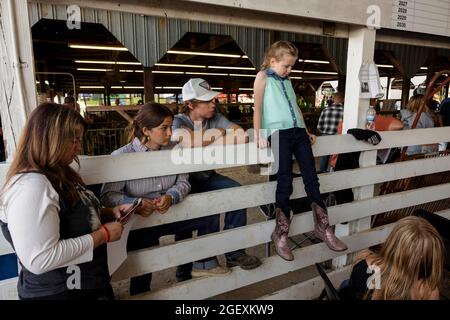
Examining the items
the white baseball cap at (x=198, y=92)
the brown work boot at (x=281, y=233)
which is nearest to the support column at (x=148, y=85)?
the white baseball cap at (x=198, y=92)

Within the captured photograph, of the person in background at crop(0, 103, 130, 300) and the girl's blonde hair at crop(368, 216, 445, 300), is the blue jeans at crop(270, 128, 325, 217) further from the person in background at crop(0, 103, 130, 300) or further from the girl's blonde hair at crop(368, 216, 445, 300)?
the person in background at crop(0, 103, 130, 300)

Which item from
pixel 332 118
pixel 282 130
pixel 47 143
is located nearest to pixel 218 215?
pixel 282 130

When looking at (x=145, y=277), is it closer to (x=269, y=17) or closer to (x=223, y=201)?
(x=223, y=201)

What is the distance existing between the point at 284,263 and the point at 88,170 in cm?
156

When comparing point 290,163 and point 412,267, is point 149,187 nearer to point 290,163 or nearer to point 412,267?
point 290,163

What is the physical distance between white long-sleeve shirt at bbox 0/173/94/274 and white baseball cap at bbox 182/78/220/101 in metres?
1.22

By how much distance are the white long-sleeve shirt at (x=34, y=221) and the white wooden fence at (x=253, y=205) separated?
42cm

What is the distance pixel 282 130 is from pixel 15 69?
4.90 ft

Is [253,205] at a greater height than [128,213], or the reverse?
[128,213]

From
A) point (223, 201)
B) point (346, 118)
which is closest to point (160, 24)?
point (346, 118)

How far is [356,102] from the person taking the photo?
2748mm

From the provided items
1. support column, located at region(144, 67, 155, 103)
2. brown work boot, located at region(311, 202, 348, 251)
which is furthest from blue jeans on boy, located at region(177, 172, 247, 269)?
support column, located at region(144, 67, 155, 103)

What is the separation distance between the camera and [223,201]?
211 centimetres
